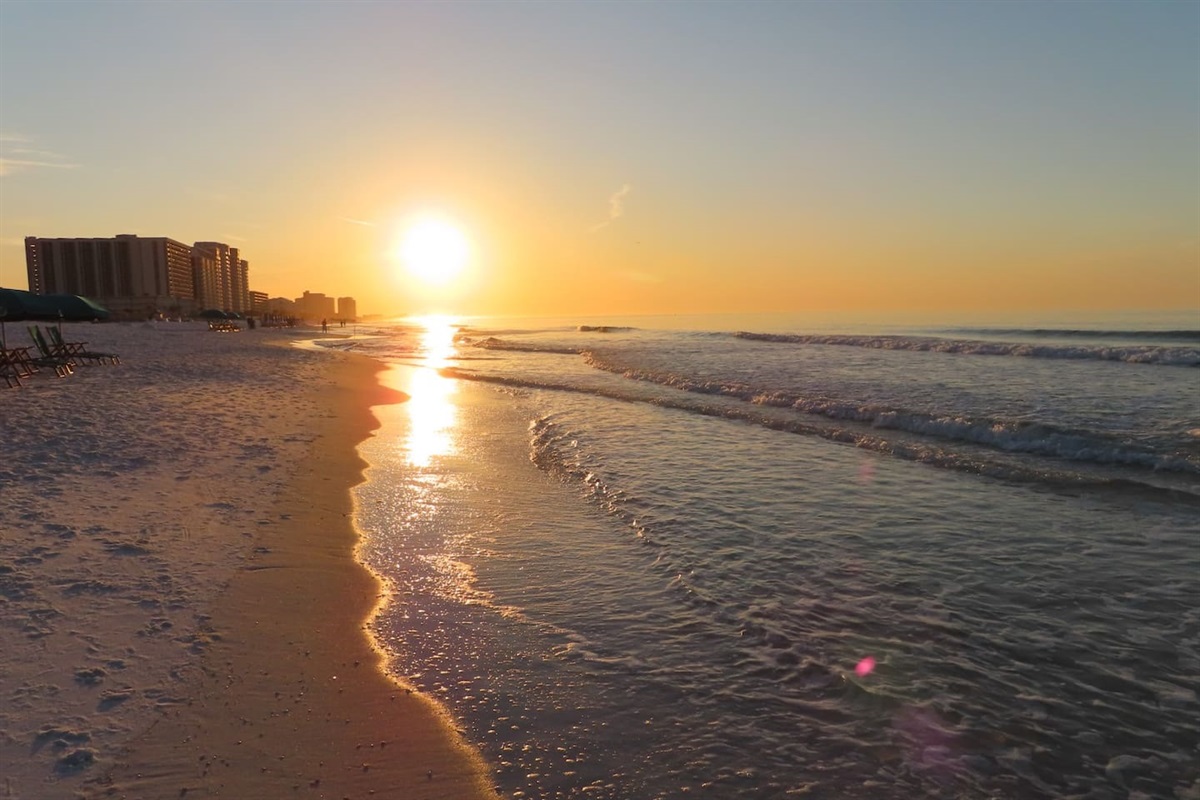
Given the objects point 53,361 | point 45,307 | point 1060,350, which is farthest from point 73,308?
point 1060,350

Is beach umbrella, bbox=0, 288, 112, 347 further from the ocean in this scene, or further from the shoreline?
the shoreline

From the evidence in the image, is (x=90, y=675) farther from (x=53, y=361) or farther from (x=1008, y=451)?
(x=53, y=361)

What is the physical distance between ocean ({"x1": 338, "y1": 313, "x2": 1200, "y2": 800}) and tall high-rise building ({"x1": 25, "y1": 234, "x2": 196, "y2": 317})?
163m

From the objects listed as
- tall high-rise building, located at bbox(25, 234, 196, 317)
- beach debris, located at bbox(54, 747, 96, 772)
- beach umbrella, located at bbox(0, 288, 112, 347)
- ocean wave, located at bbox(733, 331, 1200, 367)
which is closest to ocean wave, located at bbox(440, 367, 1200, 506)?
beach debris, located at bbox(54, 747, 96, 772)

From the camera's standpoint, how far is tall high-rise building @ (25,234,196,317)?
483ft

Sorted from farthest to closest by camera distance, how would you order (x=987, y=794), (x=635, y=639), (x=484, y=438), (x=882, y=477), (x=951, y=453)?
(x=484, y=438), (x=951, y=453), (x=882, y=477), (x=635, y=639), (x=987, y=794)

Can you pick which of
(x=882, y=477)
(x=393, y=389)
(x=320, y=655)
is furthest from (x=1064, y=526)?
(x=393, y=389)

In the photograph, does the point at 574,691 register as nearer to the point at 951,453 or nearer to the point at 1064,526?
the point at 1064,526

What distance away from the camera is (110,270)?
15062 centimetres

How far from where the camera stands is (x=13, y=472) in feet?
28.3

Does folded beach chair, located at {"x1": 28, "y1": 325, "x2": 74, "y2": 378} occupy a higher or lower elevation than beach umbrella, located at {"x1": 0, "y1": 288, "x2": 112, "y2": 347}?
lower

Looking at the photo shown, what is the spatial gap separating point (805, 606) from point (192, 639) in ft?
15.8

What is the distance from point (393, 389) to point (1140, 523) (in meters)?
21.0

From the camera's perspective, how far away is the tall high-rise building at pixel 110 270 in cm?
14712
